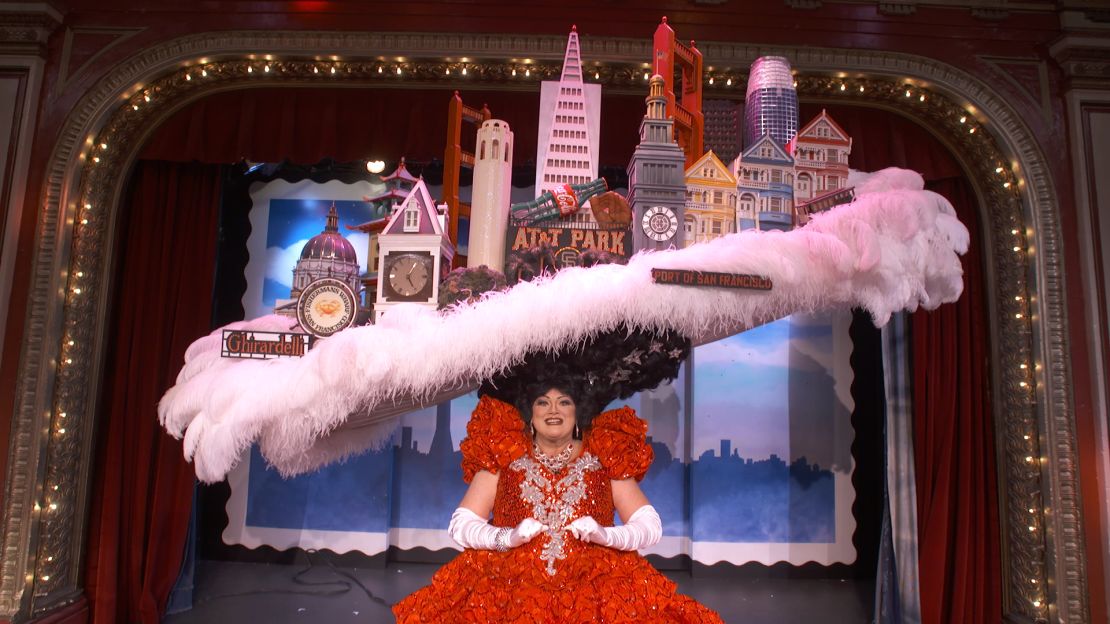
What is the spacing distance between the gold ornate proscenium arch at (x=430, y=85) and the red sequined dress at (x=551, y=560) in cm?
225

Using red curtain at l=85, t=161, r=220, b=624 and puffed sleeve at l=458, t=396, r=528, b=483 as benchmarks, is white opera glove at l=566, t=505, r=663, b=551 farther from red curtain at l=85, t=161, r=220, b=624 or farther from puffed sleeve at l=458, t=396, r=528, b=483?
red curtain at l=85, t=161, r=220, b=624

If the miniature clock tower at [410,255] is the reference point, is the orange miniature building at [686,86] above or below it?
above

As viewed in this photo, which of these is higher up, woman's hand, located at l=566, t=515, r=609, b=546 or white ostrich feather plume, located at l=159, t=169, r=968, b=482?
white ostrich feather plume, located at l=159, t=169, r=968, b=482

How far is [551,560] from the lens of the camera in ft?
6.88

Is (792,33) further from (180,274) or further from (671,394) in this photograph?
(180,274)

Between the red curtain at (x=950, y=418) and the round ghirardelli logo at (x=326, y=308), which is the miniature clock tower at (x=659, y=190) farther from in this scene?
the red curtain at (x=950, y=418)

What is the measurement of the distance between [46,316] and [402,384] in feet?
8.45

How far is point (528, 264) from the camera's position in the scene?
2229 millimetres

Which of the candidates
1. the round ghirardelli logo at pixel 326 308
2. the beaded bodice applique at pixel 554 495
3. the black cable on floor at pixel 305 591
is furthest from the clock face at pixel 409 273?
the black cable on floor at pixel 305 591

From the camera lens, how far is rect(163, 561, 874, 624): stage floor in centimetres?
372

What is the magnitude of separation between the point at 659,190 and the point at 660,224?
0.11m

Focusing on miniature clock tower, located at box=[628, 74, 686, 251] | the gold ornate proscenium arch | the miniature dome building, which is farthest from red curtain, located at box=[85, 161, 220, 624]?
miniature clock tower, located at box=[628, 74, 686, 251]

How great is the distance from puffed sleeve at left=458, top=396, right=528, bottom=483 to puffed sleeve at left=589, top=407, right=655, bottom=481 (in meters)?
0.26

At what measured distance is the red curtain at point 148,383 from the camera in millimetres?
3609
